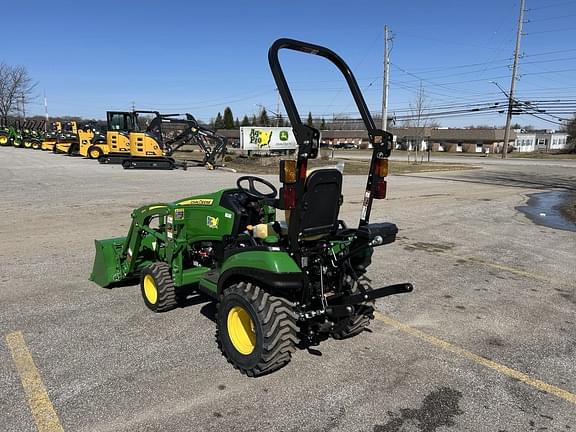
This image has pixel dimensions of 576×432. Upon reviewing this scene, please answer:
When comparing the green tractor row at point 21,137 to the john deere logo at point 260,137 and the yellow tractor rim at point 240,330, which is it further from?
the yellow tractor rim at point 240,330

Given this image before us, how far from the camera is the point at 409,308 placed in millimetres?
5184

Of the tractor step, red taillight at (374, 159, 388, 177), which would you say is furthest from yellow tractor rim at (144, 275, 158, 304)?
red taillight at (374, 159, 388, 177)

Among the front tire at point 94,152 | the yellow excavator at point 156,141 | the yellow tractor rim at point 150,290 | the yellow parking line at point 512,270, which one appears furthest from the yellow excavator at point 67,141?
the yellow parking line at point 512,270

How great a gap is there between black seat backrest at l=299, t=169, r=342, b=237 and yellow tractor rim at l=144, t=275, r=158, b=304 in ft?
6.74

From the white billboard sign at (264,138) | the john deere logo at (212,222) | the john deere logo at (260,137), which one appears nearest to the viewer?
the john deere logo at (212,222)

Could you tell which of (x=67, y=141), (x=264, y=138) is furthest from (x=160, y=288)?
(x=67, y=141)

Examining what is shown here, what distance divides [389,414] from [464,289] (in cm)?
329

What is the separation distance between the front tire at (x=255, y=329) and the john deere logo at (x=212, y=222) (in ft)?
2.91

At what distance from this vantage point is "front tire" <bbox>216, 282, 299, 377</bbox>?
334cm

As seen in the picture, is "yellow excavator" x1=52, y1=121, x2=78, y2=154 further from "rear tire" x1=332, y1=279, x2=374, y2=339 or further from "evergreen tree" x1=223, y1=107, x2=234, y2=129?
"evergreen tree" x1=223, y1=107, x2=234, y2=129

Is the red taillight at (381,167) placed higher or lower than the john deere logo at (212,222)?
higher

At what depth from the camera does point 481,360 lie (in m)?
3.96

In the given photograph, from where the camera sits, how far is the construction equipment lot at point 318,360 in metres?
3.06

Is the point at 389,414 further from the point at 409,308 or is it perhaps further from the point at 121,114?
the point at 121,114
